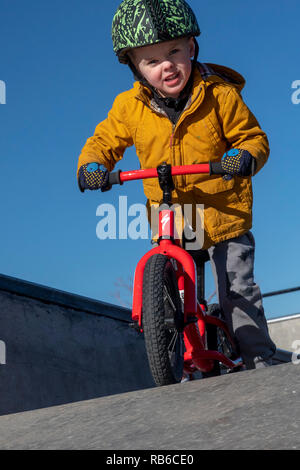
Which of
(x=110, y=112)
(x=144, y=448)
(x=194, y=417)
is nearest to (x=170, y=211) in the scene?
(x=110, y=112)

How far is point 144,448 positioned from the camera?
2023 millimetres

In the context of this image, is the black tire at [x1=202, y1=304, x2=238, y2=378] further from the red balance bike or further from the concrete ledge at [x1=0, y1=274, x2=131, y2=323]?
the concrete ledge at [x1=0, y1=274, x2=131, y2=323]

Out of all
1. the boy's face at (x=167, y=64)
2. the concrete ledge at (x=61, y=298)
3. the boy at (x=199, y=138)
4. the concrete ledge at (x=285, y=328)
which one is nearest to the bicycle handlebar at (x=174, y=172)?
the boy at (x=199, y=138)

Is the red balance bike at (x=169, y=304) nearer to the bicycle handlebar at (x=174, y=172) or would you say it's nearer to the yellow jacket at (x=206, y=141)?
the bicycle handlebar at (x=174, y=172)

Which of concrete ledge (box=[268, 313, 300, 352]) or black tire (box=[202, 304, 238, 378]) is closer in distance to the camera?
black tire (box=[202, 304, 238, 378])

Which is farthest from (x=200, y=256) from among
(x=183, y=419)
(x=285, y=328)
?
(x=285, y=328)

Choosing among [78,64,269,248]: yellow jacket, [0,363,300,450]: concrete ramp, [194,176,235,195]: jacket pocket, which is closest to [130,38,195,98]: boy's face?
[78,64,269,248]: yellow jacket

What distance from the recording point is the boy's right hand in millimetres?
3723

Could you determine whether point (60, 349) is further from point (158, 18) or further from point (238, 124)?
point (158, 18)

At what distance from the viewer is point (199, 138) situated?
3922mm

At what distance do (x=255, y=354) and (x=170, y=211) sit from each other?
1062 mm

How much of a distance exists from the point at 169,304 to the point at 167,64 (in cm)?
139

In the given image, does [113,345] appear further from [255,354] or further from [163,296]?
[163,296]

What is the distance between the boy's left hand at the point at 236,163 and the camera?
3521 millimetres
